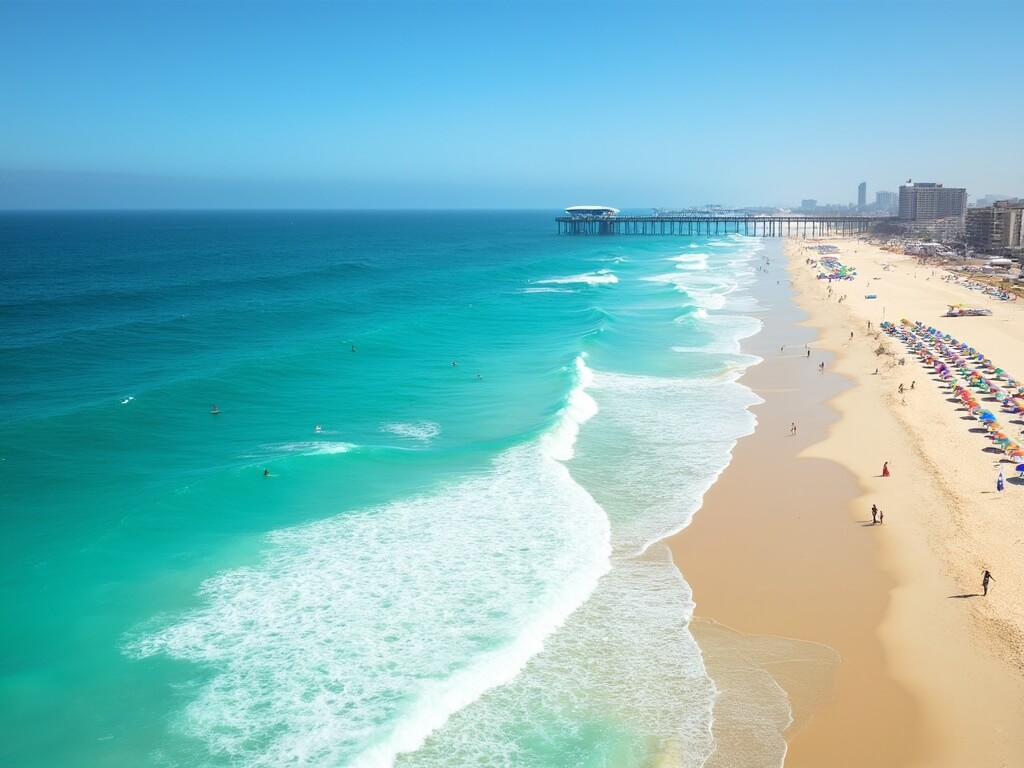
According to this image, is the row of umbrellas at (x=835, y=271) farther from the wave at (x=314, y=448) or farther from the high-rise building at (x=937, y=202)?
the high-rise building at (x=937, y=202)

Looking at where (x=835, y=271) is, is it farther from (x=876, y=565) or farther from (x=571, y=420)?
(x=876, y=565)

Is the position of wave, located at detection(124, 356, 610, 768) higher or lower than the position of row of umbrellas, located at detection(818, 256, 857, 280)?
lower

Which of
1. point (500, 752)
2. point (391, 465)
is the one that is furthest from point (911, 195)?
point (500, 752)

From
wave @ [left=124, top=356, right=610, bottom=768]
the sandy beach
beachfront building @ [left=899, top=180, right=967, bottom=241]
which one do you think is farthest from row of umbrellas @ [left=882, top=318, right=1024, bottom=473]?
beachfront building @ [left=899, top=180, right=967, bottom=241]

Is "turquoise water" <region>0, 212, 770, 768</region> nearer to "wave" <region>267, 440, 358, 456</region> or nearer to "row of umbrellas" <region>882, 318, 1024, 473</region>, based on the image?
"wave" <region>267, 440, 358, 456</region>

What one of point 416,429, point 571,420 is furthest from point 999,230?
point 416,429

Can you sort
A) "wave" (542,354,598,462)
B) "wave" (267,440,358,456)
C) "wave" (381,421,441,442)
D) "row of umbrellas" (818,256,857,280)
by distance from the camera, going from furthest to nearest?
"row of umbrellas" (818,256,857,280) → "wave" (381,421,441,442) → "wave" (542,354,598,462) → "wave" (267,440,358,456)

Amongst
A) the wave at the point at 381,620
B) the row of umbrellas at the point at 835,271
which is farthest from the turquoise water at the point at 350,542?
the row of umbrellas at the point at 835,271
